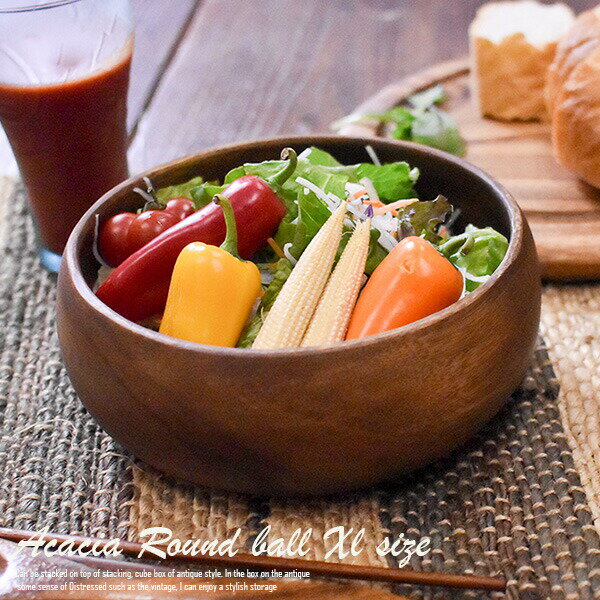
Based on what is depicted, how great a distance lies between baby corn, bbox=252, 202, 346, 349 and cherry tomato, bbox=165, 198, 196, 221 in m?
0.27

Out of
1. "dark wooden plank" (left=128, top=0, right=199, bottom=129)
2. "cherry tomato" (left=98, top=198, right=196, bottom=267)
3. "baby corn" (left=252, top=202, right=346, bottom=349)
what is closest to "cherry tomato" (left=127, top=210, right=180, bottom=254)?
"cherry tomato" (left=98, top=198, right=196, bottom=267)

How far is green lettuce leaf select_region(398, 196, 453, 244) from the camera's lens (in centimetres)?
133

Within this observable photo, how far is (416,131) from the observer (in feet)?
6.75

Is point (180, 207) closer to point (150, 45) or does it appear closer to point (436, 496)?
point (436, 496)

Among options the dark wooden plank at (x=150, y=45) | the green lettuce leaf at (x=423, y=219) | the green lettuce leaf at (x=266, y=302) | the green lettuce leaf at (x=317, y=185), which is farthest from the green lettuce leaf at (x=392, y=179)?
the dark wooden plank at (x=150, y=45)

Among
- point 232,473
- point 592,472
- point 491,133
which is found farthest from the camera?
point 491,133

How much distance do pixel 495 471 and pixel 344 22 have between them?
2231 millimetres

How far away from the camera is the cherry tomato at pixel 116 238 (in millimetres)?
1351

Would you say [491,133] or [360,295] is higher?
[360,295]

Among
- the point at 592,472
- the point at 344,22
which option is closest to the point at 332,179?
the point at 592,472

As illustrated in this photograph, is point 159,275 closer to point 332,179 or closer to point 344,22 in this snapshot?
point 332,179

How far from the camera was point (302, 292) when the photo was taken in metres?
1.22

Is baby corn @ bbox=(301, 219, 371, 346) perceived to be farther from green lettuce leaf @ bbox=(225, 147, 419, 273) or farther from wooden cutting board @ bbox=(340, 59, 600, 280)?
wooden cutting board @ bbox=(340, 59, 600, 280)

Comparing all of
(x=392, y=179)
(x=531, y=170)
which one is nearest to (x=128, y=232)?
(x=392, y=179)
